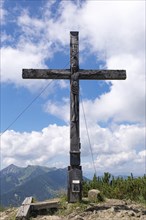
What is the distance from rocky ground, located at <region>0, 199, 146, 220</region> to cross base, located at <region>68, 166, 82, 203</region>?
407 mm

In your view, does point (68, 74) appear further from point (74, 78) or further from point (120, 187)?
point (120, 187)

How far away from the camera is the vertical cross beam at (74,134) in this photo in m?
13.2

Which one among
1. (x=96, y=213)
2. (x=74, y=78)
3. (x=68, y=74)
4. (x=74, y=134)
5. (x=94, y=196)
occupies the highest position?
(x=68, y=74)

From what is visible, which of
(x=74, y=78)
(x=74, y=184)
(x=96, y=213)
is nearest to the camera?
(x=96, y=213)

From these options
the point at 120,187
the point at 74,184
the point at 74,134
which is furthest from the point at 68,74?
the point at 120,187

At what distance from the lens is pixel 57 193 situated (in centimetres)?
1534

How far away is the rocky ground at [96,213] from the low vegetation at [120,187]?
2.71 metres

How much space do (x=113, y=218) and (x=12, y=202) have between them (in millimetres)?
5318

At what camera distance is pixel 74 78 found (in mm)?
13938

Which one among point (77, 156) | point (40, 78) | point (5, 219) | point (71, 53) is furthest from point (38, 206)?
point (71, 53)

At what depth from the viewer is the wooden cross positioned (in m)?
13.2

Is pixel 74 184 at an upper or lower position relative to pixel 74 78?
lower

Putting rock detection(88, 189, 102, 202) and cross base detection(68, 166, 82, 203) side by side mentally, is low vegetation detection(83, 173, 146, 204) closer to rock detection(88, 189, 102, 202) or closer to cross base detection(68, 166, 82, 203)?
rock detection(88, 189, 102, 202)

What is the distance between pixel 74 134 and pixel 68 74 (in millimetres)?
2164
